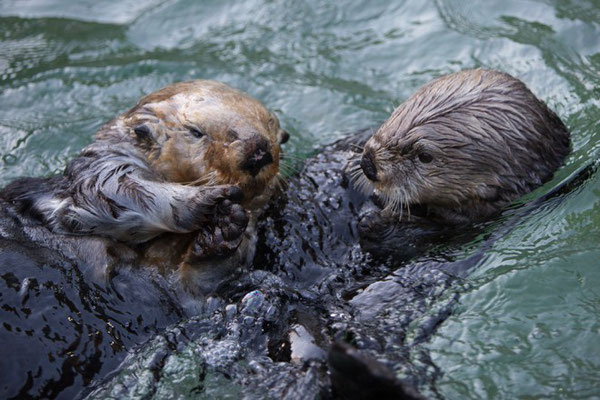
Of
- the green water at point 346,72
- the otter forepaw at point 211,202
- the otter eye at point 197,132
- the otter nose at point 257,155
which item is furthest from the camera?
the otter eye at point 197,132

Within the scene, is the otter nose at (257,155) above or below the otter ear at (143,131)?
below

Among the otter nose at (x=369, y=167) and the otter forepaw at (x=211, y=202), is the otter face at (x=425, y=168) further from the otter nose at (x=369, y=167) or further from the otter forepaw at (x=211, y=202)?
the otter forepaw at (x=211, y=202)

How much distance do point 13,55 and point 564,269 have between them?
5536 mm

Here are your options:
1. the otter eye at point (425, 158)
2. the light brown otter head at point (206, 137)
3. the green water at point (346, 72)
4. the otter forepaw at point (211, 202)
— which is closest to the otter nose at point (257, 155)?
the light brown otter head at point (206, 137)

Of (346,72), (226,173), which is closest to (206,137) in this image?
(226,173)

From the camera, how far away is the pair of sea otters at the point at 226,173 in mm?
3732

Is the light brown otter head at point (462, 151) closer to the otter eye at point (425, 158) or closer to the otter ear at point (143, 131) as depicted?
the otter eye at point (425, 158)

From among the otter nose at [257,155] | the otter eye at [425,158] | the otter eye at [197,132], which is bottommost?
the otter eye at [425,158]

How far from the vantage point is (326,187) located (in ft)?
14.6

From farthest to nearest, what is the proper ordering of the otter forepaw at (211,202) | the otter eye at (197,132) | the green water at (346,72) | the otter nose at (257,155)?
1. the otter eye at (197,132)
2. the otter nose at (257,155)
3. the otter forepaw at (211,202)
4. the green water at (346,72)

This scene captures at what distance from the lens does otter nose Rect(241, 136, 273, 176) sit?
3822 mm

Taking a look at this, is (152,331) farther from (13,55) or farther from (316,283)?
(13,55)

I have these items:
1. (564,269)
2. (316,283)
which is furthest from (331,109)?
(564,269)

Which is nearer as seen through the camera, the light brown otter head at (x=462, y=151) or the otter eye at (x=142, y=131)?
the light brown otter head at (x=462, y=151)
